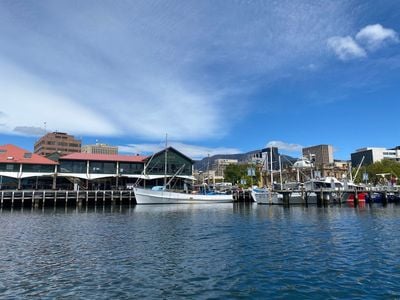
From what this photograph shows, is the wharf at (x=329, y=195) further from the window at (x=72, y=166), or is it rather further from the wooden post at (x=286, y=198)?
the window at (x=72, y=166)

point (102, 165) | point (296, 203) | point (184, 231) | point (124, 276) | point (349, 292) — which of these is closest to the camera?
point (349, 292)

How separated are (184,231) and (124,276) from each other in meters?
16.6

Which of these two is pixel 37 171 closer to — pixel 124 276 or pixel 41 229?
pixel 41 229

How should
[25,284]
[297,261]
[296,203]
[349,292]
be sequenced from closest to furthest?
[349,292]
[25,284]
[297,261]
[296,203]

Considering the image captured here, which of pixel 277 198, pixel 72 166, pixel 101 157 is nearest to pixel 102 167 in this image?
pixel 101 157

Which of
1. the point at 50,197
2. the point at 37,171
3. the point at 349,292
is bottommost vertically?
the point at 349,292

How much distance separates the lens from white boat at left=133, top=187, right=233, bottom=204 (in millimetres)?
77938

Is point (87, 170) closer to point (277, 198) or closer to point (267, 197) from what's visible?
Answer: point (267, 197)

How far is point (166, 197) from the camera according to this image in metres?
80.6

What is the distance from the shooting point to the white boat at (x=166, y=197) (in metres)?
77.9

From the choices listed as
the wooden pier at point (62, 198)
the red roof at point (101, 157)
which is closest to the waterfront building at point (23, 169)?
the red roof at point (101, 157)

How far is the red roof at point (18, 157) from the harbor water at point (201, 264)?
5312 centimetres

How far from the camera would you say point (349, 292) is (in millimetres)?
14891

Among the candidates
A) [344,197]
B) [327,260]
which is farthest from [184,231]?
[344,197]
